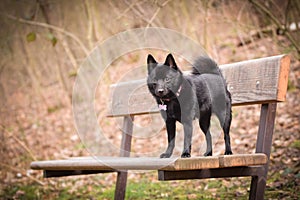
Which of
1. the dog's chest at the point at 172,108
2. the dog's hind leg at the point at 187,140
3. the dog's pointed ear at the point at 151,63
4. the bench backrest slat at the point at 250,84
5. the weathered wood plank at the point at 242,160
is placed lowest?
the weathered wood plank at the point at 242,160

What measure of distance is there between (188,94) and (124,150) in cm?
142

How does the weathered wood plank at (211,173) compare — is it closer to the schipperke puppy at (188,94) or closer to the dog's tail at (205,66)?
the schipperke puppy at (188,94)

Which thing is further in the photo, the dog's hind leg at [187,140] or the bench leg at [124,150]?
the bench leg at [124,150]

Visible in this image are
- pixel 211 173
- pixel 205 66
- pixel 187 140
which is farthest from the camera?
pixel 205 66

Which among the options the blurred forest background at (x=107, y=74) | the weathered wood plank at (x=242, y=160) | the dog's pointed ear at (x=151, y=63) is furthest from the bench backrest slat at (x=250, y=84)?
the blurred forest background at (x=107, y=74)

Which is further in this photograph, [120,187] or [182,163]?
[120,187]

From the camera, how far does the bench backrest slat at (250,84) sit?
9.74ft

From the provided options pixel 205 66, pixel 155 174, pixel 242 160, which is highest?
pixel 205 66

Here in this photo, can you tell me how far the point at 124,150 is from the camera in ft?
14.0

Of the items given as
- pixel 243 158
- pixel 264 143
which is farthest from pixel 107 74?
pixel 243 158

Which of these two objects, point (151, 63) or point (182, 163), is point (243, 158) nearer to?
point (182, 163)

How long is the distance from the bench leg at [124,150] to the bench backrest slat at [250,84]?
16 cm

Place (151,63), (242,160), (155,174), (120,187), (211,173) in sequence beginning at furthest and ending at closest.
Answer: (155,174), (120,187), (151,63), (211,173), (242,160)

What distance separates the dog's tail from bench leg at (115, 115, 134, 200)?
119cm
